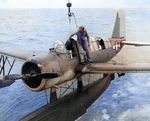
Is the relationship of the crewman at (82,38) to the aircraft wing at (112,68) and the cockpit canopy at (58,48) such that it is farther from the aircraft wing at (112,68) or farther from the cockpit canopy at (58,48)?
the cockpit canopy at (58,48)

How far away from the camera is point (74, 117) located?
9.58 meters

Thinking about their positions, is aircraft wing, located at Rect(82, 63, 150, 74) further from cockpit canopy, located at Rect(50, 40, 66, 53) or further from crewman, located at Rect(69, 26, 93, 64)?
cockpit canopy, located at Rect(50, 40, 66, 53)

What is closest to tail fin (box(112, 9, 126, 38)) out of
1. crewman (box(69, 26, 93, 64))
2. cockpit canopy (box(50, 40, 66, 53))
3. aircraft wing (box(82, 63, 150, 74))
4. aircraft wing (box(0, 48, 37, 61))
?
aircraft wing (box(82, 63, 150, 74))

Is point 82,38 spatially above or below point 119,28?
below

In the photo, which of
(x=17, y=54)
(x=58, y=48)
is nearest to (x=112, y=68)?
(x=58, y=48)

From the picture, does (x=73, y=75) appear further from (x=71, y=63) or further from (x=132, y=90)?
(x=132, y=90)

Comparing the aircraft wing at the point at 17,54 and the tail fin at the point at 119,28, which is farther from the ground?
the tail fin at the point at 119,28

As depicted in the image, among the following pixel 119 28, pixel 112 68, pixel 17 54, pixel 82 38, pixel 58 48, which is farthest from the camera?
pixel 119 28

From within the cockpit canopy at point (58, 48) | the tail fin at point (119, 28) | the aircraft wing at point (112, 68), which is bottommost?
the aircraft wing at point (112, 68)

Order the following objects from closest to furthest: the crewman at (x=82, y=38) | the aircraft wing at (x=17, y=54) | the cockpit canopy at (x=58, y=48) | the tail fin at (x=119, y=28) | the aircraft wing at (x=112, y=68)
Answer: the cockpit canopy at (x=58, y=48) → the aircraft wing at (x=112, y=68) → the crewman at (x=82, y=38) → the aircraft wing at (x=17, y=54) → the tail fin at (x=119, y=28)

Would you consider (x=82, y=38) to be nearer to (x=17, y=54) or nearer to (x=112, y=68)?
(x=112, y=68)

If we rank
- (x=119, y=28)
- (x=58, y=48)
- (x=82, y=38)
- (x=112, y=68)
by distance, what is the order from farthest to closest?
(x=119, y=28)
(x=82, y=38)
(x=112, y=68)
(x=58, y=48)

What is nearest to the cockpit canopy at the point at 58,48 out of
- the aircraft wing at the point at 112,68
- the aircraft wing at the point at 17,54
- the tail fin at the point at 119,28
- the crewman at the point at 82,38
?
the crewman at the point at 82,38

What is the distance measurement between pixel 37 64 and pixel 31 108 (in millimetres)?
5092
